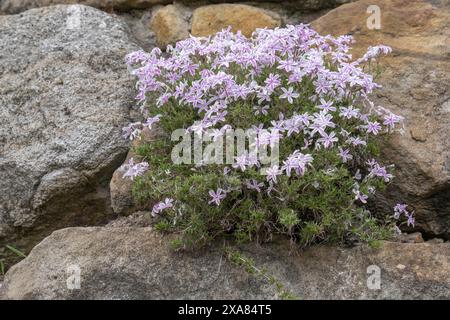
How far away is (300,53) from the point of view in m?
3.50

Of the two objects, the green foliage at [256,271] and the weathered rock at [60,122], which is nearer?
the green foliage at [256,271]

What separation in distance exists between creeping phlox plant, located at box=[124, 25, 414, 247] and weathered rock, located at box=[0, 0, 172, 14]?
1.17 meters

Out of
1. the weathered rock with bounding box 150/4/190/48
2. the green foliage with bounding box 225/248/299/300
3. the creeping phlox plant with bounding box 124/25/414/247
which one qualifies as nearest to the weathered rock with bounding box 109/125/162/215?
the creeping phlox plant with bounding box 124/25/414/247

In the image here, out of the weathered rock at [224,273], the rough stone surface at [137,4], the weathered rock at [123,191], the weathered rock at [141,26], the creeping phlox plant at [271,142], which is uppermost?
the rough stone surface at [137,4]

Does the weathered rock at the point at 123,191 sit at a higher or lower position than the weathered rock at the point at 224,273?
higher

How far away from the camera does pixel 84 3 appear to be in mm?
4855

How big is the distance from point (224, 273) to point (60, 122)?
155 centimetres

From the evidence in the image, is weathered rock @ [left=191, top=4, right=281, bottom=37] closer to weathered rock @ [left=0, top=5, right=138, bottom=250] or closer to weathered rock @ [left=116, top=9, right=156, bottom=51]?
weathered rock @ [left=116, top=9, right=156, bottom=51]

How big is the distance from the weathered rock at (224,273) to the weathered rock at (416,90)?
370 millimetres

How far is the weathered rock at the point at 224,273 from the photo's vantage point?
3.00 m

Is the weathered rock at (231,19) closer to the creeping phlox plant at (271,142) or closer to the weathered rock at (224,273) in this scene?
the creeping phlox plant at (271,142)

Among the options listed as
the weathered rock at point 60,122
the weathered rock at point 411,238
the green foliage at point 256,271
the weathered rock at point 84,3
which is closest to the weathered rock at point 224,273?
the green foliage at point 256,271

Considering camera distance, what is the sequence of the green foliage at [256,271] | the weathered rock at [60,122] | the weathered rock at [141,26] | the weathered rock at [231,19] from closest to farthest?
1. the green foliage at [256,271]
2. the weathered rock at [60,122]
3. the weathered rock at [231,19]
4. the weathered rock at [141,26]

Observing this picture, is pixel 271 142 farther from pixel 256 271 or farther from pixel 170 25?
pixel 170 25
